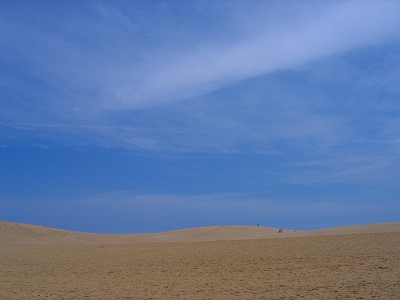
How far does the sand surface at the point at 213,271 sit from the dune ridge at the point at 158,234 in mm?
7115

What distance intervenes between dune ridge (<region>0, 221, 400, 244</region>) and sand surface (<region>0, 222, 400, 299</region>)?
23.3 feet

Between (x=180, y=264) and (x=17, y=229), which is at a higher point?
(x=17, y=229)

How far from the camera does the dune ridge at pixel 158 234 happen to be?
3603 cm

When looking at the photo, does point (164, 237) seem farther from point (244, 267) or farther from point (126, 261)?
point (244, 267)

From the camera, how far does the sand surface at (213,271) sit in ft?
44.9

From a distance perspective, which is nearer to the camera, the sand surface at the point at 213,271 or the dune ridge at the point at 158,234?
the sand surface at the point at 213,271

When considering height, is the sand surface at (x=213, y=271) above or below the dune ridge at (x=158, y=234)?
below

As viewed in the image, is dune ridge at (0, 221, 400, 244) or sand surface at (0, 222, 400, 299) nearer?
sand surface at (0, 222, 400, 299)

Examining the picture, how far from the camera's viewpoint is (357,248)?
21500 mm

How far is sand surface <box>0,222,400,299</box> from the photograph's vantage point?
13.7 metres

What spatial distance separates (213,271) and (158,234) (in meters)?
26.7

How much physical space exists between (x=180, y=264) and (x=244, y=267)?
12.3ft

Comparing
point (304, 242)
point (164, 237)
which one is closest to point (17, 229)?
point (164, 237)

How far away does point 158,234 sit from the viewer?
4428 cm
